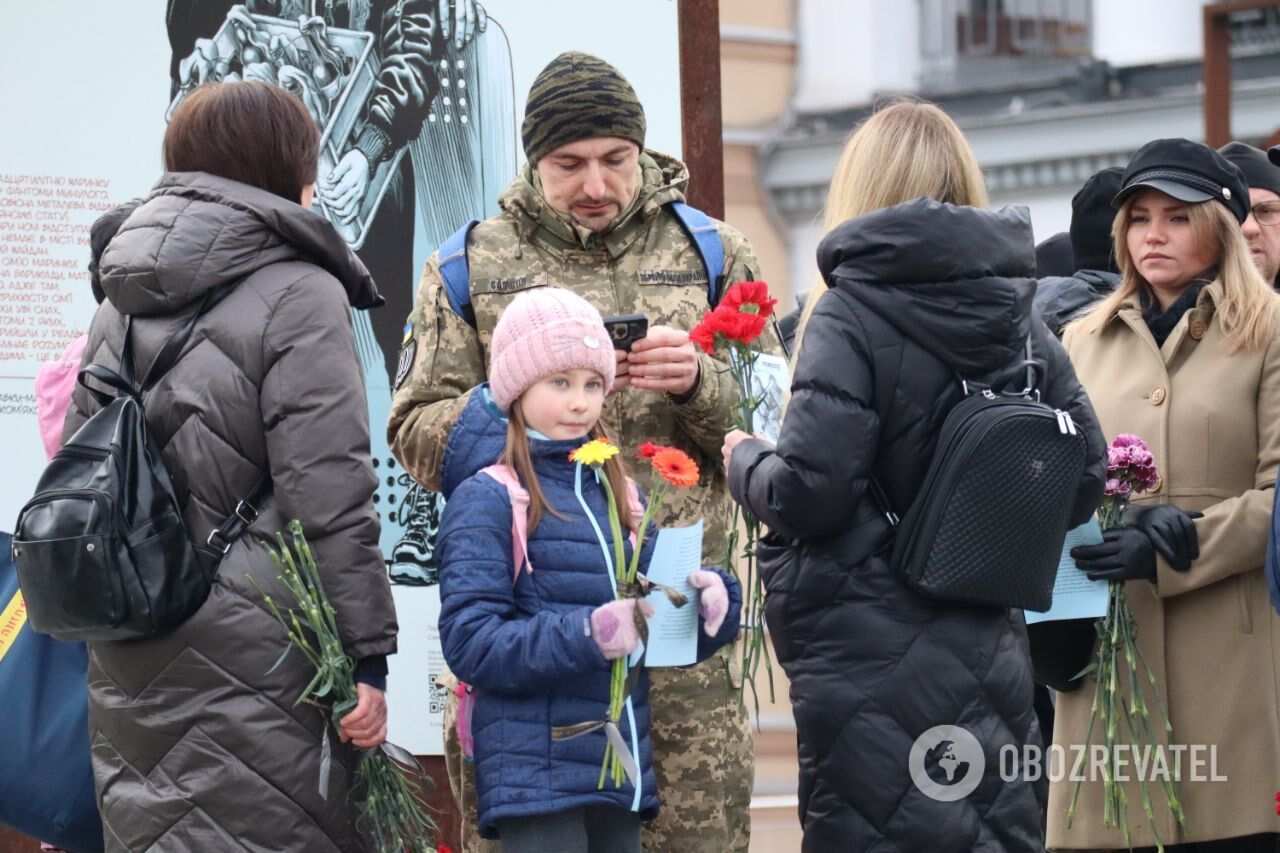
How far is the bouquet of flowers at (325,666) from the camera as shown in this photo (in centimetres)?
348

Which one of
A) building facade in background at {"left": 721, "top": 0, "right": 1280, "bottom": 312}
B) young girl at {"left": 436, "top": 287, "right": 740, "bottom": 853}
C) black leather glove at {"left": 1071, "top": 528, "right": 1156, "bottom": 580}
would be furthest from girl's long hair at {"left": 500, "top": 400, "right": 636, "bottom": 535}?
building facade in background at {"left": 721, "top": 0, "right": 1280, "bottom": 312}

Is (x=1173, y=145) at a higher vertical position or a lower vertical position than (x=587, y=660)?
higher

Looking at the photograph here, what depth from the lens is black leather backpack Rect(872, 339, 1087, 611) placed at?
3.52m

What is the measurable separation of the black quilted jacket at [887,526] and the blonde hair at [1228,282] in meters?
0.89

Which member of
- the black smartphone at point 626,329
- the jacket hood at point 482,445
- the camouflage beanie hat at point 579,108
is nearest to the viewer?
the jacket hood at point 482,445

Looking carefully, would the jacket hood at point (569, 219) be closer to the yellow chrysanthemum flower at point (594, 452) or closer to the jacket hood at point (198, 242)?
the jacket hood at point (198, 242)

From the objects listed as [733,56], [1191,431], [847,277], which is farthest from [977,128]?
[847,277]

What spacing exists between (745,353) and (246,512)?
0.99 metres

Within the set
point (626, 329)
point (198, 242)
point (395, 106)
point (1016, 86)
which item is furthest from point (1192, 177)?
point (1016, 86)

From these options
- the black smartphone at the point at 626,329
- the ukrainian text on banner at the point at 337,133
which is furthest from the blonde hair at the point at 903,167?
the ukrainian text on banner at the point at 337,133

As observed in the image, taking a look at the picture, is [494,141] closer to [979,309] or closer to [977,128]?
[979,309]

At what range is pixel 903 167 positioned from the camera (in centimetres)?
381

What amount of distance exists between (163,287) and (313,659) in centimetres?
73

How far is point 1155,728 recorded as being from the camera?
430cm
